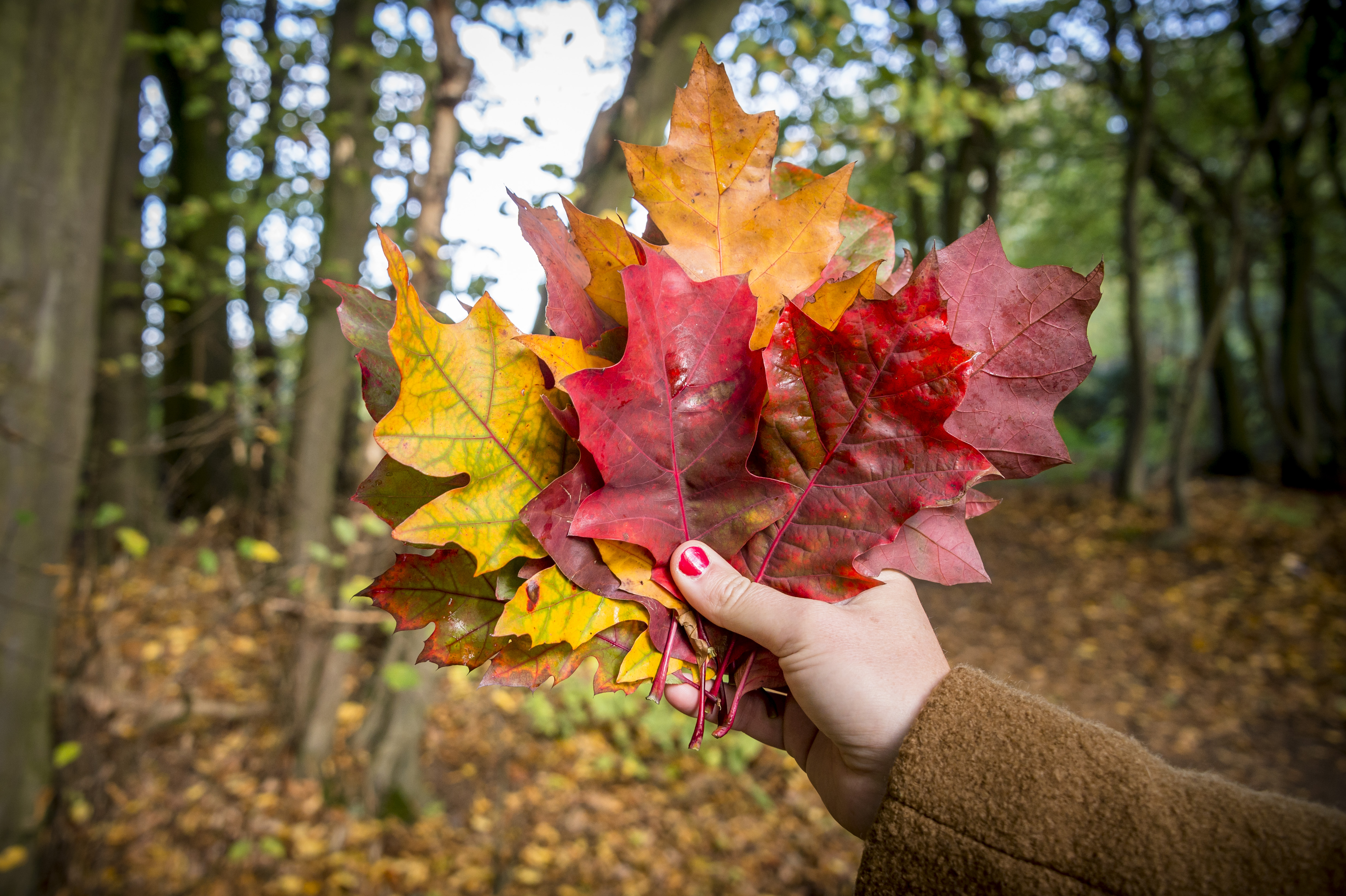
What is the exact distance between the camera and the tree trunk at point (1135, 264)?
309 inches

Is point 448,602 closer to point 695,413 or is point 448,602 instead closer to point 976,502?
point 695,413

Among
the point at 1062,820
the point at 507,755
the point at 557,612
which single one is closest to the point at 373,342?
the point at 557,612

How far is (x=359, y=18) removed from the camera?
367cm

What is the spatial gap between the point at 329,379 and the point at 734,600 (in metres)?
3.21

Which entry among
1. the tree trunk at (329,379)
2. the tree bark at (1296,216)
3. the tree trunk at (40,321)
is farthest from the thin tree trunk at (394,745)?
the tree bark at (1296,216)

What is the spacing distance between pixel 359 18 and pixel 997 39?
8019 millimetres

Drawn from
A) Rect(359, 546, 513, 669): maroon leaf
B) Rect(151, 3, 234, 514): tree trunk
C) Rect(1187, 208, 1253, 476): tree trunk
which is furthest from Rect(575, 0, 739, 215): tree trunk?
Rect(1187, 208, 1253, 476): tree trunk

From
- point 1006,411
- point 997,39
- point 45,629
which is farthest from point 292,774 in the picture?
point 997,39

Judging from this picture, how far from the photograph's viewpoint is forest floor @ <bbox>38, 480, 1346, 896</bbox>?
3.03 m

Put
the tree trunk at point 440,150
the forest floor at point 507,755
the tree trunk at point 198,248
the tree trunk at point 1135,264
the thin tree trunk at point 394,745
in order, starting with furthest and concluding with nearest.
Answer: the tree trunk at point 1135,264 → the tree trunk at point 198,248 → the thin tree trunk at point 394,745 → the forest floor at point 507,755 → the tree trunk at point 440,150

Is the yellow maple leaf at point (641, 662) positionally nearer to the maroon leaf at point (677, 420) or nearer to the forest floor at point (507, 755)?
the maroon leaf at point (677, 420)

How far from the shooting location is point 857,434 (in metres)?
0.96

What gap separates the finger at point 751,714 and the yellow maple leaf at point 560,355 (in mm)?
581

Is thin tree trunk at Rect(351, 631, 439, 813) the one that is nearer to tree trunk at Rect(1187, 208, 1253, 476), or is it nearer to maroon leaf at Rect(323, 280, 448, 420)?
maroon leaf at Rect(323, 280, 448, 420)
